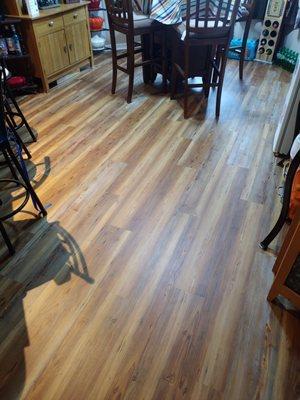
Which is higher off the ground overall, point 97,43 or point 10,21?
point 10,21

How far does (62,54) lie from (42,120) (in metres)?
1.04

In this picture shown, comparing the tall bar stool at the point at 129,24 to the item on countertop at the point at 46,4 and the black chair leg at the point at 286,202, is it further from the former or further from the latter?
the black chair leg at the point at 286,202

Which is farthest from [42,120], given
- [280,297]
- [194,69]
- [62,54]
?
[280,297]

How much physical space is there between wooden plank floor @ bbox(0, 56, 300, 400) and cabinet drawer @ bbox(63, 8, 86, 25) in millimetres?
1442

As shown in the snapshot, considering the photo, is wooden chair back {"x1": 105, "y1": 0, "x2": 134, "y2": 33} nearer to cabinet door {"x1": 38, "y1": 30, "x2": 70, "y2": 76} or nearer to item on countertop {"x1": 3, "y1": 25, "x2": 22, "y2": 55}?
cabinet door {"x1": 38, "y1": 30, "x2": 70, "y2": 76}

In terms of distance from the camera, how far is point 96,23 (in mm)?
3963

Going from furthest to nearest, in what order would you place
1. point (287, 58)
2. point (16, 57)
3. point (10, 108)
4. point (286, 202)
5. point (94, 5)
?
point (94, 5)
point (287, 58)
point (16, 57)
point (10, 108)
point (286, 202)

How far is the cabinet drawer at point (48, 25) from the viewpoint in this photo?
286cm

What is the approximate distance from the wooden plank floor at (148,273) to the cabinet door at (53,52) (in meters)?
0.95

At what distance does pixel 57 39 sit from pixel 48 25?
0.18 m

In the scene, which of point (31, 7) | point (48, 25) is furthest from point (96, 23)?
point (31, 7)

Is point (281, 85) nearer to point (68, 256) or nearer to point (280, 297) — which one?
point (280, 297)

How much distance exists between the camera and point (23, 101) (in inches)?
121

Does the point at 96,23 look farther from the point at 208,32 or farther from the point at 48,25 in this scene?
the point at 208,32
